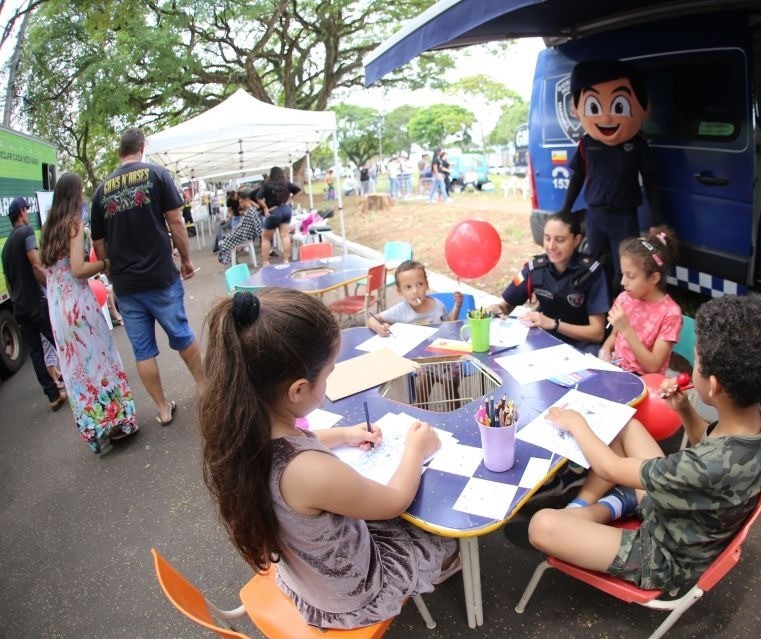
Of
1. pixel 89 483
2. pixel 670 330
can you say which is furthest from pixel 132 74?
pixel 670 330

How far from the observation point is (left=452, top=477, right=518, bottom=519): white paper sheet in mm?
1427

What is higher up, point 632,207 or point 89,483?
point 632,207

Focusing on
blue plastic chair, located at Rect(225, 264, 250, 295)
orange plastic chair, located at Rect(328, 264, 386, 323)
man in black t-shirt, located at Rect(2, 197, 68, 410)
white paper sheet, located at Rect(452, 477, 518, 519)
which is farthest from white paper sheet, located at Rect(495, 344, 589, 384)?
man in black t-shirt, located at Rect(2, 197, 68, 410)

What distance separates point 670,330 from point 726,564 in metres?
1.35

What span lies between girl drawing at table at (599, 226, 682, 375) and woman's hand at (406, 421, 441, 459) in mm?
1236

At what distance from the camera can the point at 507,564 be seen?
2.25m

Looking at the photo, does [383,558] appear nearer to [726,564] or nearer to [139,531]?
[726,564]

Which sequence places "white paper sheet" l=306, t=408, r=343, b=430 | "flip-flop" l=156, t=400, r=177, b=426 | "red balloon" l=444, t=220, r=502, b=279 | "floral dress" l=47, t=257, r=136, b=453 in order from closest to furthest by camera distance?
"white paper sheet" l=306, t=408, r=343, b=430 → "floral dress" l=47, t=257, r=136, b=453 → "red balloon" l=444, t=220, r=502, b=279 → "flip-flop" l=156, t=400, r=177, b=426

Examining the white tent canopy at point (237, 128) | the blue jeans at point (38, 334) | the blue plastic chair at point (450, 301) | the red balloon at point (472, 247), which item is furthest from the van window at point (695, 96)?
the blue jeans at point (38, 334)

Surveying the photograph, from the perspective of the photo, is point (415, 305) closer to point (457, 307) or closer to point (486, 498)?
point (457, 307)

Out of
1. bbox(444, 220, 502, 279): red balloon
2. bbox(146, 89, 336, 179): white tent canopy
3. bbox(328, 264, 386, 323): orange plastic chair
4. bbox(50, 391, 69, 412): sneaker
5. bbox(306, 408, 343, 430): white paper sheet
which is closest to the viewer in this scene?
bbox(306, 408, 343, 430): white paper sheet

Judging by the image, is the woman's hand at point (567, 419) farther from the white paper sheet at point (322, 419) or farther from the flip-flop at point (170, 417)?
the flip-flop at point (170, 417)

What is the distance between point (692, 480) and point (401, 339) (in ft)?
4.99

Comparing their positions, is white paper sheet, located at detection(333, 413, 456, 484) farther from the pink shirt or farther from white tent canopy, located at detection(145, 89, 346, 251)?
white tent canopy, located at detection(145, 89, 346, 251)
